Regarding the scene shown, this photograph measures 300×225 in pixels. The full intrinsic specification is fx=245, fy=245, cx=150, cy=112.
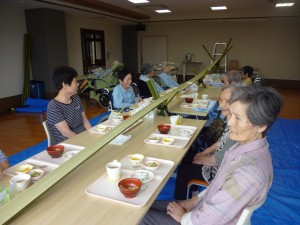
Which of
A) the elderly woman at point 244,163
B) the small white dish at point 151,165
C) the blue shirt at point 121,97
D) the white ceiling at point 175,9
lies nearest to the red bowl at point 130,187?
the small white dish at point 151,165

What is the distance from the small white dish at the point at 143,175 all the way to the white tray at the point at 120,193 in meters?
0.02

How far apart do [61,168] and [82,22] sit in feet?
25.0

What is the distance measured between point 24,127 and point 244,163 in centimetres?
436

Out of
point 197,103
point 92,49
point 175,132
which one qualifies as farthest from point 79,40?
point 175,132

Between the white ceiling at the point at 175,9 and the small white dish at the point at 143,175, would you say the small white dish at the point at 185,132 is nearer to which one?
the small white dish at the point at 143,175

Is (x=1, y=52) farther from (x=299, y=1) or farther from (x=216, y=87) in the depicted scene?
(x=299, y=1)

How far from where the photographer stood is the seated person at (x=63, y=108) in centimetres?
212

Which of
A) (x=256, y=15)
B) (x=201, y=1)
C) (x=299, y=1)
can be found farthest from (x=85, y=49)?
(x=299, y=1)

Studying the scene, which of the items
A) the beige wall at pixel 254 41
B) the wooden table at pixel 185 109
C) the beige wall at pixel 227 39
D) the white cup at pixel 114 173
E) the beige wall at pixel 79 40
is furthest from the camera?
the beige wall at pixel 254 41

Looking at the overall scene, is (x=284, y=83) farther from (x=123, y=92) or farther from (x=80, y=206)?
(x=80, y=206)

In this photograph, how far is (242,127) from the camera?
3.70 feet

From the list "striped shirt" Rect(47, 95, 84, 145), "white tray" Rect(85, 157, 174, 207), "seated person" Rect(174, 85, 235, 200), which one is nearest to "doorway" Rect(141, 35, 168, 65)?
"striped shirt" Rect(47, 95, 84, 145)

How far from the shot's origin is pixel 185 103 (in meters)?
3.11

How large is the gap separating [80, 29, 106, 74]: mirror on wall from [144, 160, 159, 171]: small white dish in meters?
7.14
